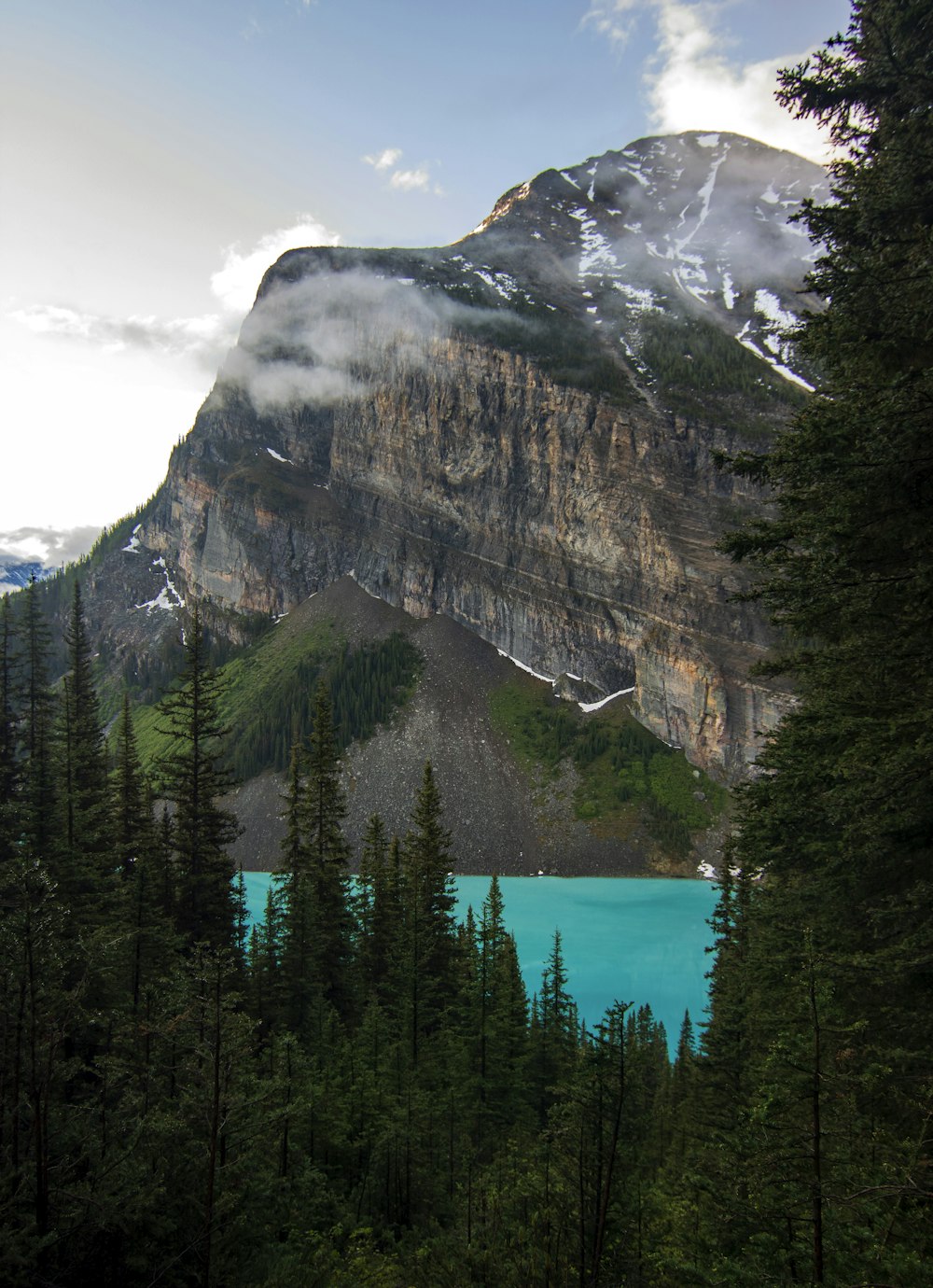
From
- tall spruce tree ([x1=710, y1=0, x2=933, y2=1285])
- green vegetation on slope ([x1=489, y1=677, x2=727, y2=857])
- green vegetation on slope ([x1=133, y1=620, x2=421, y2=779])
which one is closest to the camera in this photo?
tall spruce tree ([x1=710, y1=0, x2=933, y2=1285])

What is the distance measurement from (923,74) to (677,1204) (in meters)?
15.6

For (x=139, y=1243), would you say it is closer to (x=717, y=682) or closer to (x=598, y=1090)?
(x=598, y=1090)

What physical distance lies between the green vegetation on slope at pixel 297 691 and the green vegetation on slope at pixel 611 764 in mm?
20257

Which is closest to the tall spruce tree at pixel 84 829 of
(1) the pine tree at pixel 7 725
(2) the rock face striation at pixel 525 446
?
(1) the pine tree at pixel 7 725

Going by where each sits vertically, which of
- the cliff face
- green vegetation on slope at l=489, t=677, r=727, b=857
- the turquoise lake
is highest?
the cliff face

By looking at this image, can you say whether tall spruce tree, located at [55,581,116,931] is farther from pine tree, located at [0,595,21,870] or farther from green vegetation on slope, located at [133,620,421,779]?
green vegetation on slope, located at [133,620,421,779]

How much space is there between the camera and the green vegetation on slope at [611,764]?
3984 inches

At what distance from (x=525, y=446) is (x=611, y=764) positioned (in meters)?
62.6

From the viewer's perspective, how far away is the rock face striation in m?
119

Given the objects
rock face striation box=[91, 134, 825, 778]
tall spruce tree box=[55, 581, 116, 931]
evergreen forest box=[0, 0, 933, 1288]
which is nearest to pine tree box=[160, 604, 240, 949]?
tall spruce tree box=[55, 581, 116, 931]

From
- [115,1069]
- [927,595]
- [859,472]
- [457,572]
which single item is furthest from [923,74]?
[457,572]

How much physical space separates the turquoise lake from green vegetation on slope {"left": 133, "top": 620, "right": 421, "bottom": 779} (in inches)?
1239

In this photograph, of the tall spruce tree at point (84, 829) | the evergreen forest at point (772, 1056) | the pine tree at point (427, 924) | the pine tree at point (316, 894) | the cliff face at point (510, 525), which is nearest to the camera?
the evergreen forest at point (772, 1056)

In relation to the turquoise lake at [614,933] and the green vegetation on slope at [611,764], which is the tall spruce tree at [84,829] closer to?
the turquoise lake at [614,933]
